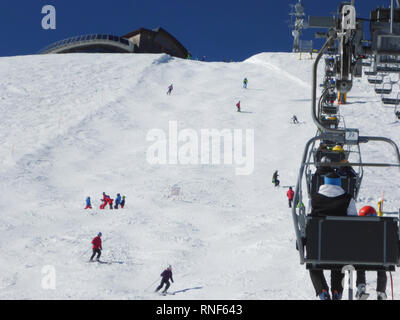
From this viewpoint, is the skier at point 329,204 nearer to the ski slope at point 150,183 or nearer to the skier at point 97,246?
the ski slope at point 150,183

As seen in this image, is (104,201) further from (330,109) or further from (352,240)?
(352,240)

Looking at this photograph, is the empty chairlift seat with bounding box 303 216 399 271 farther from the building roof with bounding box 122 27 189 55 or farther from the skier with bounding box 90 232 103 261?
the building roof with bounding box 122 27 189 55

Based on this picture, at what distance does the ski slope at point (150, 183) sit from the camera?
13.9 metres

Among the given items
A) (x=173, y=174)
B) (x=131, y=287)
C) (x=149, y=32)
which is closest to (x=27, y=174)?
(x=173, y=174)

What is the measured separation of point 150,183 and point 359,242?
19.5 meters

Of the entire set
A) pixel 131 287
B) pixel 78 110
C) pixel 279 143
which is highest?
pixel 78 110

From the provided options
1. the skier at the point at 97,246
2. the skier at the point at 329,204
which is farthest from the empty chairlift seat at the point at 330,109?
the skier at the point at 329,204

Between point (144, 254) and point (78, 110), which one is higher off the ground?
point (78, 110)

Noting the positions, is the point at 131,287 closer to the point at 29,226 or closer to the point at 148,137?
the point at 29,226

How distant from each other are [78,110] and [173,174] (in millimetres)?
14551

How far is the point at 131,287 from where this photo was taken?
13.4 m

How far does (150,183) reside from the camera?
24.2 meters

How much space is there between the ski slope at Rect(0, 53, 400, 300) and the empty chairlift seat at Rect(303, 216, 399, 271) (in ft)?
22.9

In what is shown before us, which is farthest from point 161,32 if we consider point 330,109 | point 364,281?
point 364,281
